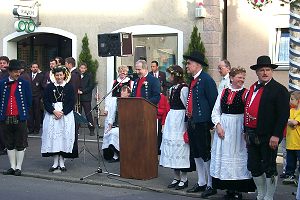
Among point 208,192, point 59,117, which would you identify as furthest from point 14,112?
point 208,192

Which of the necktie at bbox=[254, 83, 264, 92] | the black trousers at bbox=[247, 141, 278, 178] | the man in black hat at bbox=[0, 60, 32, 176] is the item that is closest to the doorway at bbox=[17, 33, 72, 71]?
the man in black hat at bbox=[0, 60, 32, 176]

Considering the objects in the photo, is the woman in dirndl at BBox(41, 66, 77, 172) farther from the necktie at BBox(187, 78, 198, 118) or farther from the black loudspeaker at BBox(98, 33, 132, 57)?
the necktie at BBox(187, 78, 198, 118)

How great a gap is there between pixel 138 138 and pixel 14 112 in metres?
2.33

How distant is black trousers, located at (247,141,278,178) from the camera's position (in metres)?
7.55

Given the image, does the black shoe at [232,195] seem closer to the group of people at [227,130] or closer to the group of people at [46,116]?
the group of people at [227,130]

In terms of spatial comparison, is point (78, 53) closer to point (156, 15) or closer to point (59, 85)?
point (156, 15)

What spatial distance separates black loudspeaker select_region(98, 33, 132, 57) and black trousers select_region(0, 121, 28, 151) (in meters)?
2.24

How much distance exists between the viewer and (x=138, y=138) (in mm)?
9562

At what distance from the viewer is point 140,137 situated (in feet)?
31.3

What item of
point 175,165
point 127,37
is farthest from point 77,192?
point 127,37

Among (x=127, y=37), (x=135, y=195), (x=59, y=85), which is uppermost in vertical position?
(x=127, y=37)

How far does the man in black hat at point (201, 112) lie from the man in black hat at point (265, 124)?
2.73 feet

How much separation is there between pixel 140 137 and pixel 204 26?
680 cm

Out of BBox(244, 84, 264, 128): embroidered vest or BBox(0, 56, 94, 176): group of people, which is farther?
BBox(0, 56, 94, 176): group of people
